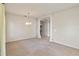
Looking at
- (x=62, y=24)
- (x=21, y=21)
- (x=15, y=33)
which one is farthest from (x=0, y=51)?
(x=21, y=21)

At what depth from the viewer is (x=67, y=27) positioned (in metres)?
4.83

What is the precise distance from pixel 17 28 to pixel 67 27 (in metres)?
4.14

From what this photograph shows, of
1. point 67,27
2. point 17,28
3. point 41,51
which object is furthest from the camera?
point 17,28

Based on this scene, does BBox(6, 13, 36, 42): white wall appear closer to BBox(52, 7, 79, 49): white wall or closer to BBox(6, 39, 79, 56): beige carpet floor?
BBox(6, 39, 79, 56): beige carpet floor

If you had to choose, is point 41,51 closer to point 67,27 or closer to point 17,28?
point 67,27

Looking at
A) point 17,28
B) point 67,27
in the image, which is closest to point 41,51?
point 67,27

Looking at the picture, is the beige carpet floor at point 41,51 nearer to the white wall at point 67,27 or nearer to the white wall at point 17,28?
the white wall at point 67,27

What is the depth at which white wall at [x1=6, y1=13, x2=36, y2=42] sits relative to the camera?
6.02 metres

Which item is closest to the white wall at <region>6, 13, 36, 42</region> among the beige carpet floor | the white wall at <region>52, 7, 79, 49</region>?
the beige carpet floor

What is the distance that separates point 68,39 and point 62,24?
3.60 feet

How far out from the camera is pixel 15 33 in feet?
21.4

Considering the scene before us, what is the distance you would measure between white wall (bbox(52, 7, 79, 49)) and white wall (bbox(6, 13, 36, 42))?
2976 mm

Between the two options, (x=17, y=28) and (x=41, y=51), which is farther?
(x=17, y=28)

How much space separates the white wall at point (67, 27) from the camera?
4.28 meters
